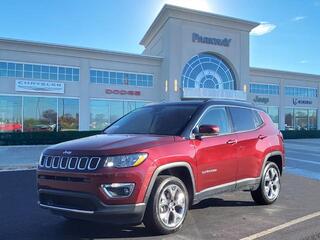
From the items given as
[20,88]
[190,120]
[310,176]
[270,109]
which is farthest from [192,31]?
[190,120]

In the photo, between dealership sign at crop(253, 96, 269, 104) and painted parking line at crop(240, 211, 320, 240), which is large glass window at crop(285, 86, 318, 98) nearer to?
dealership sign at crop(253, 96, 269, 104)

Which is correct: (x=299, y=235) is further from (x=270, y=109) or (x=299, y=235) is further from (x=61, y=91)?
(x=270, y=109)

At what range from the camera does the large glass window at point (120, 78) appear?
35.5 metres

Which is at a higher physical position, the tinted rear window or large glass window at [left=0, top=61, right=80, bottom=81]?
large glass window at [left=0, top=61, right=80, bottom=81]

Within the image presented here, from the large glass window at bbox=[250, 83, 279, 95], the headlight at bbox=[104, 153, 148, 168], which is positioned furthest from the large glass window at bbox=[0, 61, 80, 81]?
the headlight at bbox=[104, 153, 148, 168]

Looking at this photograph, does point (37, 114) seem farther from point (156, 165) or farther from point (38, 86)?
point (156, 165)

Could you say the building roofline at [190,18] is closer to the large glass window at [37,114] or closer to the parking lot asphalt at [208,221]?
the large glass window at [37,114]

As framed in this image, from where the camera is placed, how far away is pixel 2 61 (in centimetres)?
3133

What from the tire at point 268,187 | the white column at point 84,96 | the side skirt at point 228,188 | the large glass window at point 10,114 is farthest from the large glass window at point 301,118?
the side skirt at point 228,188

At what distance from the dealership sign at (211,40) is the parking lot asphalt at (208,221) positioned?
32898mm

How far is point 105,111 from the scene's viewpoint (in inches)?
1419

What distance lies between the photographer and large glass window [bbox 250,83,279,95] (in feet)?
148

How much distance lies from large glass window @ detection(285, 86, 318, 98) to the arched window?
9.62m

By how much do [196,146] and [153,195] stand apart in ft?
3.40
